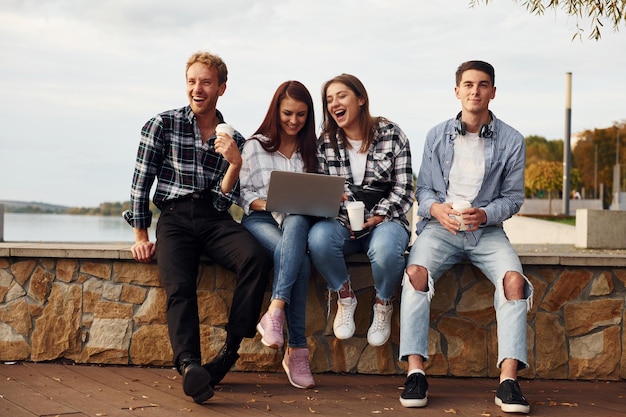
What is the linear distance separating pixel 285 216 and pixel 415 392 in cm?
140

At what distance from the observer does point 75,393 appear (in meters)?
4.50

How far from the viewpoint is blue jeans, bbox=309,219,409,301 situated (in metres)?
4.71

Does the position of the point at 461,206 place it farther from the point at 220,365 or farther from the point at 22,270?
the point at 22,270

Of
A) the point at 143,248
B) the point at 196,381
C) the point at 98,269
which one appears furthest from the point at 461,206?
the point at 98,269

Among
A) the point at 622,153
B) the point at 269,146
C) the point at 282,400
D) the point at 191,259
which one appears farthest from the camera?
the point at 622,153

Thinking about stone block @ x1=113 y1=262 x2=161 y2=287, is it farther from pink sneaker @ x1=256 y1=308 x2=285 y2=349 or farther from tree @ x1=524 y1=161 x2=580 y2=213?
tree @ x1=524 y1=161 x2=580 y2=213

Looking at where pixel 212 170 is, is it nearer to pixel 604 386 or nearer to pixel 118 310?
pixel 118 310

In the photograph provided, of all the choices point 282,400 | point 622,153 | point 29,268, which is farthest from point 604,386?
point 622,153

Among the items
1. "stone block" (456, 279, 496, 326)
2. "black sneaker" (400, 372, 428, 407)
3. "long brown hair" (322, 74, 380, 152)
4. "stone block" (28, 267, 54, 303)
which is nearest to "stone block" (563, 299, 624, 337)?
"stone block" (456, 279, 496, 326)

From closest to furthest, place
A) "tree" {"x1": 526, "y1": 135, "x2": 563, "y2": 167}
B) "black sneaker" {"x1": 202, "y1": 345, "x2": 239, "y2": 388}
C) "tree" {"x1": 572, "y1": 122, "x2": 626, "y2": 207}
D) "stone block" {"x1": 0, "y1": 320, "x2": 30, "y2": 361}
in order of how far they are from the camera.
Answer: "black sneaker" {"x1": 202, "y1": 345, "x2": 239, "y2": 388} → "stone block" {"x1": 0, "y1": 320, "x2": 30, "y2": 361} → "tree" {"x1": 572, "y1": 122, "x2": 626, "y2": 207} → "tree" {"x1": 526, "y1": 135, "x2": 563, "y2": 167}

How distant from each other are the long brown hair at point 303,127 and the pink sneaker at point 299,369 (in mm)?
1166

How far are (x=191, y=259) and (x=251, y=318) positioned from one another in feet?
1.76

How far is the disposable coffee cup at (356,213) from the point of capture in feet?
15.6

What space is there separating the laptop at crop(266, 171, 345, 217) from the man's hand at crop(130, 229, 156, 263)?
2.68 ft
